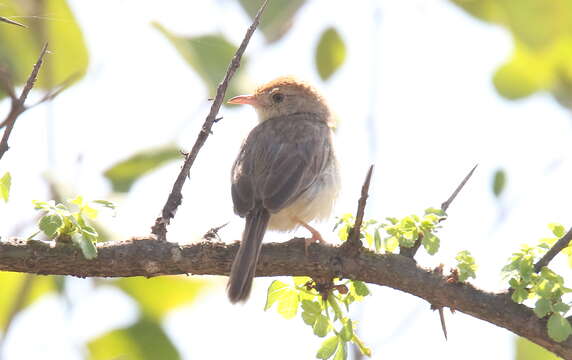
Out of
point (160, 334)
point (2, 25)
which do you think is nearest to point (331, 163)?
point (160, 334)

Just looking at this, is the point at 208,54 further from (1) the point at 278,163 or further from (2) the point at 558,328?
(2) the point at 558,328

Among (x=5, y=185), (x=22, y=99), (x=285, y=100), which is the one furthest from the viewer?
(x=285, y=100)

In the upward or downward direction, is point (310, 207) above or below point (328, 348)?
above

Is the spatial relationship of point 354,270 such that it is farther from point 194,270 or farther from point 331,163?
point 331,163

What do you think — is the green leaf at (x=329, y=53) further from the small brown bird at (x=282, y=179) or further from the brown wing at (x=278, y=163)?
the brown wing at (x=278, y=163)

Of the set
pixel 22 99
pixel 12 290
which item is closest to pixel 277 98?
pixel 12 290

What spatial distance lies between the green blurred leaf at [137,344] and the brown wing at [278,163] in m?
1.13

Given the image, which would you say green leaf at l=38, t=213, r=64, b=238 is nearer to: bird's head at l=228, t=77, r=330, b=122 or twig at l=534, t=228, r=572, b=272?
twig at l=534, t=228, r=572, b=272

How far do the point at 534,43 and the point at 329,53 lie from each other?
105 cm

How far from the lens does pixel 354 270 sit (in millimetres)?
3572

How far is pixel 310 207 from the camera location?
17.5ft

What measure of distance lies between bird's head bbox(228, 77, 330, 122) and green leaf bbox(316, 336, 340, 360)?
13.1 ft

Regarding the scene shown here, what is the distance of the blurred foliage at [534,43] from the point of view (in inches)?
148

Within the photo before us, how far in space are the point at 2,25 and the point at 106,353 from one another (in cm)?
162
